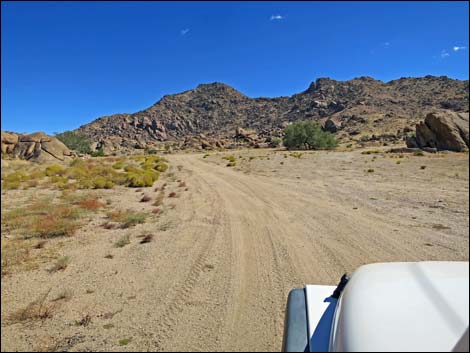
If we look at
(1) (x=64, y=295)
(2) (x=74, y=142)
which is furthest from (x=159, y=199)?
(2) (x=74, y=142)

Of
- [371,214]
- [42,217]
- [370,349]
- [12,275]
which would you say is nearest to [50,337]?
[12,275]

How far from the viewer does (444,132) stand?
30.1 metres

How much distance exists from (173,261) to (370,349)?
190 inches

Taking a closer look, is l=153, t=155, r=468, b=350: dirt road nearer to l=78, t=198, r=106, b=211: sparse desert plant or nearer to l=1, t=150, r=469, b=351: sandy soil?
l=1, t=150, r=469, b=351: sandy soil

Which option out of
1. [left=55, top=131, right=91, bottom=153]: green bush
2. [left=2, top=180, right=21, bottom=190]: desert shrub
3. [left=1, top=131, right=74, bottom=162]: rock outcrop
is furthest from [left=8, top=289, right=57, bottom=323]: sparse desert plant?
[left=55, top=131, right=91, bottom=153]: green bush

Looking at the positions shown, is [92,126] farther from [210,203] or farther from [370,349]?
[370,349]

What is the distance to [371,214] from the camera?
8836 mm

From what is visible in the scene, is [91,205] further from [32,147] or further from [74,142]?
[74,142]

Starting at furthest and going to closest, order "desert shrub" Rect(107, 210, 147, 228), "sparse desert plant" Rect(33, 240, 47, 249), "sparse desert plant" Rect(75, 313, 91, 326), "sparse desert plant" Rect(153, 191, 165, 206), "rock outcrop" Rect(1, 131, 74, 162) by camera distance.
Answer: "rock outcrop" Rect(1, 131, 74, 162) < "sparse desert plant" Rect(153, 191, 165, 206) < "desert shrub" Rect(107, 210, 147, 228) < "sparse desert plant" Rect(33, 240, 47, 249) < "sparse desert plant" Rect(75, 313, 91, 326)

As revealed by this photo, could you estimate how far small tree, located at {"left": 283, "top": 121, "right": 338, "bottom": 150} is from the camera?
48.8 m

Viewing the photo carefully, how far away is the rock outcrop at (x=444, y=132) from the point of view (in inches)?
1143

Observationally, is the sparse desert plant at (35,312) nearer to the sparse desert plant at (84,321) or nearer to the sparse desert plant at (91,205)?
the sparse desert plant at (84,321)

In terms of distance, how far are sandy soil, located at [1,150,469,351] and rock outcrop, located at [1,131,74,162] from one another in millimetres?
27042

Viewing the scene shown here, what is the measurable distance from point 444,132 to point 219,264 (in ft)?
104
